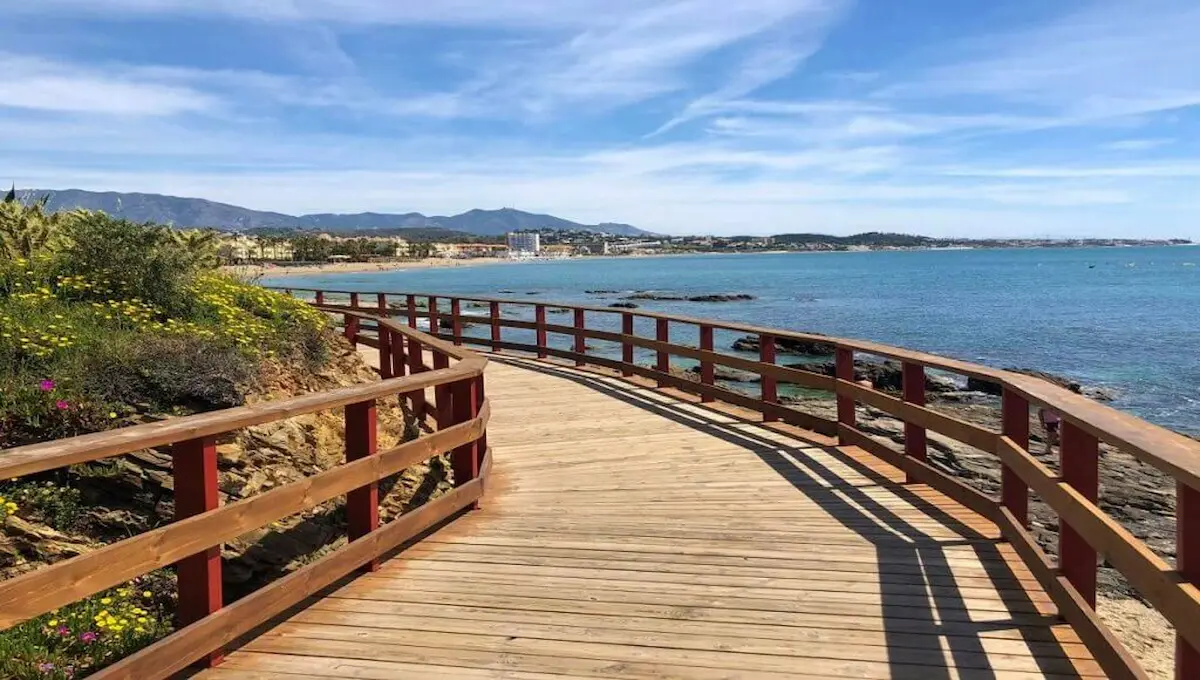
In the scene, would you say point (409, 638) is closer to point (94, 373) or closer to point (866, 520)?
point (866, 520)

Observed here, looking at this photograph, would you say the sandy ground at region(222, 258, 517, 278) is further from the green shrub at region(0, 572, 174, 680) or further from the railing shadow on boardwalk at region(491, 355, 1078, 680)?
the green shrub at region(0, 572, 174, 680)

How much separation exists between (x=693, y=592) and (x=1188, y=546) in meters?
2.17

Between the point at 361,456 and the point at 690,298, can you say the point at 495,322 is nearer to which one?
the point at 361,456

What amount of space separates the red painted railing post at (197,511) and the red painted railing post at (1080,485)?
3.40 metres

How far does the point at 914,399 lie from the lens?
6152mm

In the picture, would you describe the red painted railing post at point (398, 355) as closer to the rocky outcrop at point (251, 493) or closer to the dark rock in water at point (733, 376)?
the rocky outcrop at point (251, 493)

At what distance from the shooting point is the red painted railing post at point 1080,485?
11.4ft

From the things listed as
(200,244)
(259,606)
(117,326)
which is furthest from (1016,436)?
(200,244)

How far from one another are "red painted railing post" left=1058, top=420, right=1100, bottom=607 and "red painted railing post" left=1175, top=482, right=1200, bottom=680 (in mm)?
865

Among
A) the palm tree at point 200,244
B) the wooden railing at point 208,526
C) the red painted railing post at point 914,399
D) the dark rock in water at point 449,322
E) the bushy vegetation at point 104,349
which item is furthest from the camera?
the dark rock in water at point 449,322

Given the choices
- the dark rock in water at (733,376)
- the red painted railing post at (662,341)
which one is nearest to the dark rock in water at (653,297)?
the dark rock in water at (733,376)

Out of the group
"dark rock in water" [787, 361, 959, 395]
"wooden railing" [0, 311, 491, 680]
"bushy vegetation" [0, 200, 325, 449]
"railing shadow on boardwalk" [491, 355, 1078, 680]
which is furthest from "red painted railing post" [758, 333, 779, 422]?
"dark rock in water" [787, 361, 959, 395]

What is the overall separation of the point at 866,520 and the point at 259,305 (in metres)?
6.74

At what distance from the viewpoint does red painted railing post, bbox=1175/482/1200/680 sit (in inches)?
97.7
